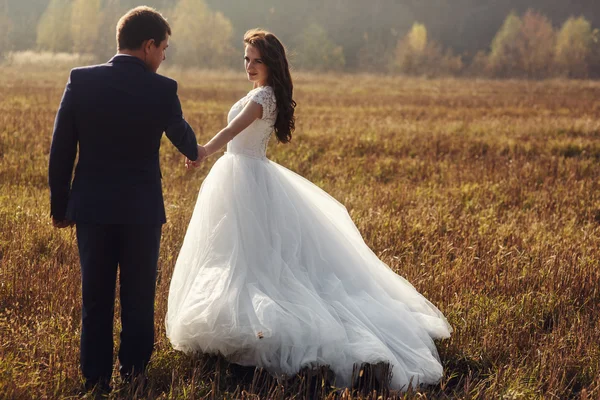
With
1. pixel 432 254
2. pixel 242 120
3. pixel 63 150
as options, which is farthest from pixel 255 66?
pixel 432 254

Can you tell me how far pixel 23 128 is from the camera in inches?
517

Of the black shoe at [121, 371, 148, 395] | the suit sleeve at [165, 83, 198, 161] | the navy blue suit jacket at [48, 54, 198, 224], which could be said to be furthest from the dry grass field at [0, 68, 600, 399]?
the suit sleeve at [165, 83, 198, 161]

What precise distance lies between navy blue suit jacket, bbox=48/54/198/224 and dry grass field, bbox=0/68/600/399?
0.91 metres

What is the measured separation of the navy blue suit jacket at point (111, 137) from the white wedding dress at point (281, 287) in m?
0.73

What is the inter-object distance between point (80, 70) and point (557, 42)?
307 feet

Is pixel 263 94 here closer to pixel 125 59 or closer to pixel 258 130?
pixel 258 130

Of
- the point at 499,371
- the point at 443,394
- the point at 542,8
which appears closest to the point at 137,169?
the point at 443,394

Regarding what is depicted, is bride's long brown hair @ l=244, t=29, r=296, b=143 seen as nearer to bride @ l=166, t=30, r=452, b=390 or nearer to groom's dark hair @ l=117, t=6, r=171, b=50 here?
bride @ l=166, t=30, r=452, b=390

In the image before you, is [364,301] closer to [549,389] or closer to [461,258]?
[549,389]

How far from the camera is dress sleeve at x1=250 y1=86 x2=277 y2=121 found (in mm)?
4289

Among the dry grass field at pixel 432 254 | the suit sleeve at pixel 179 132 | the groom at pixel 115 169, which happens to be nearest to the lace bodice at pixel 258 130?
the suit sleeve at pixel 179 132

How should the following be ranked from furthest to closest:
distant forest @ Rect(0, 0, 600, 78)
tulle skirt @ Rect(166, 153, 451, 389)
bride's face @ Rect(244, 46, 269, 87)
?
distant forest @ Rect(0, 0, 600, 78)
bride's face @ Rect(244, 46, 269, 87)
tulle skirt @ Rect(166, 153, 451, 389)

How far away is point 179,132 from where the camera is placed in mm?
3420

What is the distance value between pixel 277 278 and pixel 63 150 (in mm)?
1422
